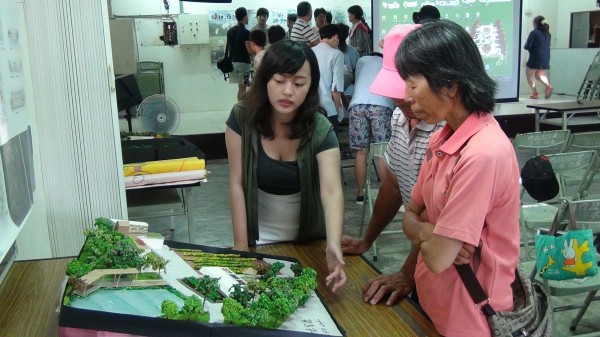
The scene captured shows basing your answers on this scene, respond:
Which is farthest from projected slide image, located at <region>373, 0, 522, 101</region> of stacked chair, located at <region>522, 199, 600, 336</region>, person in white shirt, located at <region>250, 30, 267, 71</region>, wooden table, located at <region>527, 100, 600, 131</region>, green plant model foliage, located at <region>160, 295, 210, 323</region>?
green plant model foliage, located at <region>160, 295, 210, 323</region>

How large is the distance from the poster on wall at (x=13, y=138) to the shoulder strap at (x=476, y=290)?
1143 millimetres

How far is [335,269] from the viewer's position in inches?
61.3

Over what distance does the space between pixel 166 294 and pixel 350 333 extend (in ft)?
1.36

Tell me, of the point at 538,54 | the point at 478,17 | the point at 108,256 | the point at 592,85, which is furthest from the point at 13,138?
the point at 538,54

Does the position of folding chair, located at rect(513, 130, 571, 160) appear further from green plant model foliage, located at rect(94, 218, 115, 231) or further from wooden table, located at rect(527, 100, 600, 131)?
green plant model foliage, located at rect(94, 218, 115, 231)

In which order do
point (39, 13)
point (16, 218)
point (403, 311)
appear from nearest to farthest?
point (403, 311) < point (16, 218) < point (39, 13)

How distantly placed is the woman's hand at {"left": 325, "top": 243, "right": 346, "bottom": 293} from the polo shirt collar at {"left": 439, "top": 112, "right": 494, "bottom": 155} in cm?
47

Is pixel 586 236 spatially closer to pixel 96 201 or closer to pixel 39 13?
pixel 96 201

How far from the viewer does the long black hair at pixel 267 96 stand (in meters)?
1.72

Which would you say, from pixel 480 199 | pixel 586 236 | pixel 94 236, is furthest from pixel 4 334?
pixel 586 236

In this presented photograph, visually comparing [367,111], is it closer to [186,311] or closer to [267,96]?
[267,96]

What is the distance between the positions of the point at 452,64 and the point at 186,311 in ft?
2.35

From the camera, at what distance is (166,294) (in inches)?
49.0

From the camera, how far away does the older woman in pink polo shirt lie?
1.18m
